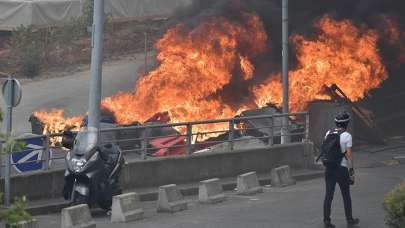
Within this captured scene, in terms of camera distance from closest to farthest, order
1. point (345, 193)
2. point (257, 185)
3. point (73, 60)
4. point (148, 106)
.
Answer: point (345, 193), point (257, 185), point (148, 106), point (73, 60)

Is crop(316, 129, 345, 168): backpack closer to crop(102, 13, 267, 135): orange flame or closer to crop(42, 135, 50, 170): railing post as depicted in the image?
crop(42, 135, 50, 170): railing post

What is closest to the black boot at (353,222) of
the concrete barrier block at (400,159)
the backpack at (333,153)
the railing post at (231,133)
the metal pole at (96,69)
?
the backpack at (333,153)

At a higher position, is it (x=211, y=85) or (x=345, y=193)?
(x=211, y=85)

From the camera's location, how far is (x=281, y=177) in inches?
642

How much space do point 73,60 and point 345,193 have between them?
70.9 ft

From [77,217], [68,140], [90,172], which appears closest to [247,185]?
[68,140]

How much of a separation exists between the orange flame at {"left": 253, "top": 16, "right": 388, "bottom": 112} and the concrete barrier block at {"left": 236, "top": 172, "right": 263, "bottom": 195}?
322 inches

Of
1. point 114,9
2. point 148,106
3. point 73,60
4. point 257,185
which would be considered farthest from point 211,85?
point 114,9

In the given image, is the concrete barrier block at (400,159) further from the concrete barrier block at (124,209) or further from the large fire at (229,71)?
the concrete barrier block at (124,209)

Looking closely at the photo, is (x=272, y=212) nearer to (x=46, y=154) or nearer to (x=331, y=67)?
(x=46, y=154)

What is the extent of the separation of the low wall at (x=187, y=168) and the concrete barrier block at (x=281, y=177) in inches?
45.3

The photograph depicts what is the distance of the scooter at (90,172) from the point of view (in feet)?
41.3

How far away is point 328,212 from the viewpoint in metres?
11.4

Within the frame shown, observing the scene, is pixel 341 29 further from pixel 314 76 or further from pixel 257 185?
pixel 257 185
